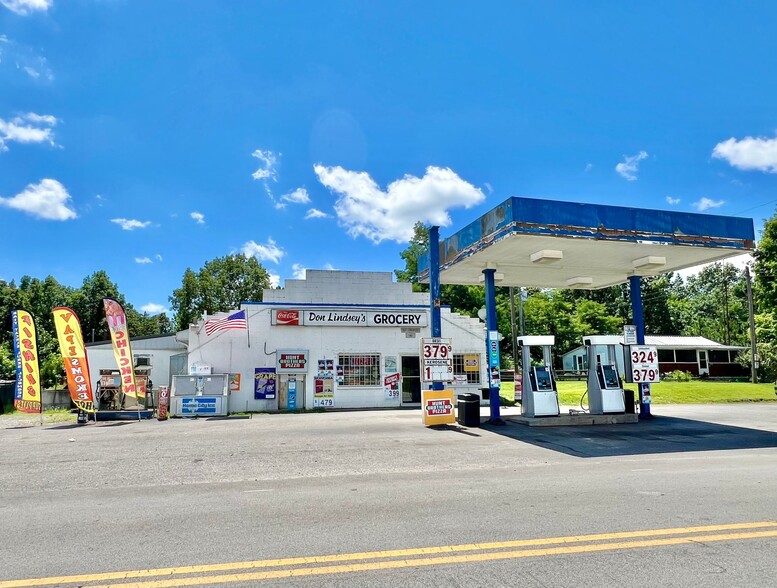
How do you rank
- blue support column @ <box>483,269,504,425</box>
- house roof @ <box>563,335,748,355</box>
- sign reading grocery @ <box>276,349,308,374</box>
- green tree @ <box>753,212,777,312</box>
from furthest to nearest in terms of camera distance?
house roof @ <box>563,335,748,355</box> → green tree @ <box>753,212,777,312</box> → sign reading grocery @ <box>276,349,308,374</box> → blue support column @ <box>483,269,504,425</box>

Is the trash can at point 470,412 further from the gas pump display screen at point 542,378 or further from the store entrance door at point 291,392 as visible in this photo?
the store entrance door at point 291,392

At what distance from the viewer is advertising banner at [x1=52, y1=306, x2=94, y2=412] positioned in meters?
17.5

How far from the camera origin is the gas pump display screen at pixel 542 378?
Answer: 600 inches

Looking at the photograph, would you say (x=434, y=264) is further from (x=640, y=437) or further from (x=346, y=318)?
(x=346, y=318)

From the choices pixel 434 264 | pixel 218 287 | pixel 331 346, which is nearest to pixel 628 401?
pixel 434 264

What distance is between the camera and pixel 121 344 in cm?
1886

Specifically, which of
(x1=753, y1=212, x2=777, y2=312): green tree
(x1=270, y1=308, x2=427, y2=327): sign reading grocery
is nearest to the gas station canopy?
(x1=270, y1=308, x2=427, y2=327): sign reading grocery

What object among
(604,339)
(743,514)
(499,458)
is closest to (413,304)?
(604,339)

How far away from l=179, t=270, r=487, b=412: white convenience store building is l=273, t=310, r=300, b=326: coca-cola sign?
44 mm

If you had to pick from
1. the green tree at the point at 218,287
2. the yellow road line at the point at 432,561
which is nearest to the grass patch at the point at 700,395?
the yellow road line at the point at 432,561

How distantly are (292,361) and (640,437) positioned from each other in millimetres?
14387

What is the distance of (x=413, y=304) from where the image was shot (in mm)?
24156

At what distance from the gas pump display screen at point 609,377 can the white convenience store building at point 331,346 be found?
7925 mm

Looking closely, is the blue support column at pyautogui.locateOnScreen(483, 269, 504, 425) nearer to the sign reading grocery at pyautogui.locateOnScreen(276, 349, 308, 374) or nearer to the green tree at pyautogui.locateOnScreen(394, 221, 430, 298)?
the sign reading grocery at pyautogui.locateOnScreen(276, 349, 308, 374)
